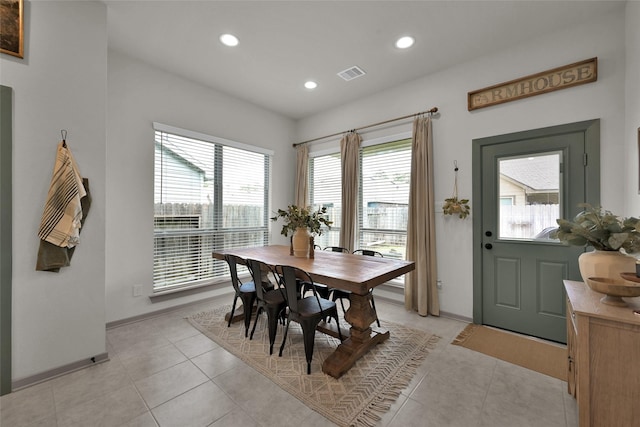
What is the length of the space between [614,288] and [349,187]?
3.18 metres

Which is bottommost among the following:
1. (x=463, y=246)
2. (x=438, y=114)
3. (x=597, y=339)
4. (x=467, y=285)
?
(x=467, y=285)

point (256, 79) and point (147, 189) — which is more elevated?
point (256, 79)

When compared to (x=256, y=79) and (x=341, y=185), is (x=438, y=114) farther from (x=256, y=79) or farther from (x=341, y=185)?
(x=256, y=79)

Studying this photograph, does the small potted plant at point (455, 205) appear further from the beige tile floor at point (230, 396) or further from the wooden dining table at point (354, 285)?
the beige tile floor at point (230, 396)

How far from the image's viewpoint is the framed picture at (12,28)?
6.26 ft

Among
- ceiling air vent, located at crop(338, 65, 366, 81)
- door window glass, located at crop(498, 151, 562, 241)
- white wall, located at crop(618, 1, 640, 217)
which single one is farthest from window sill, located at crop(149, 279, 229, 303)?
white wall, located at crop(618, 1, 640, 217)

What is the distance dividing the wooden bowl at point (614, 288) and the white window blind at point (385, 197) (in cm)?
231

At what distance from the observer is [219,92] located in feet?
13.2

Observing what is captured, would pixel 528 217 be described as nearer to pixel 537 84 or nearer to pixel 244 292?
pixel 537 84

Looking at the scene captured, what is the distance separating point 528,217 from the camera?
113 inches

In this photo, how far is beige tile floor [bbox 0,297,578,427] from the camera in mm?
1678

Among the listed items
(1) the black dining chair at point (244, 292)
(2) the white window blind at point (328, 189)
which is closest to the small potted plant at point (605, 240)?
(1) the black dining chair at point (244, 292)

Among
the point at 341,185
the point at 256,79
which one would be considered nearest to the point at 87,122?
the point at 256,79

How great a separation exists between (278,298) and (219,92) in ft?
10.7
